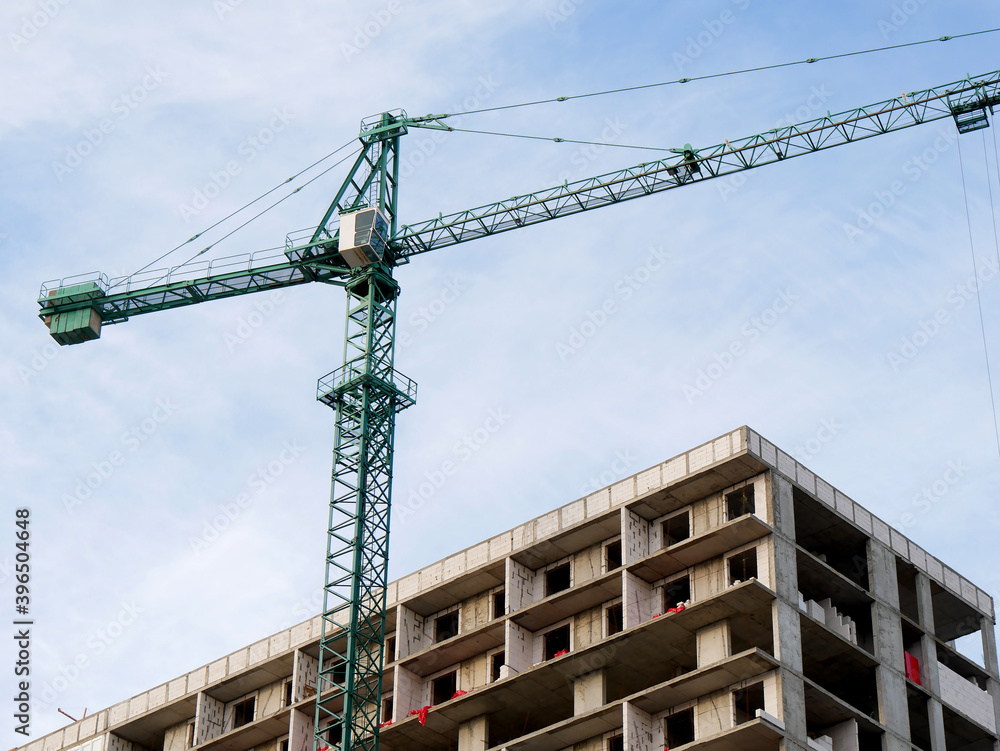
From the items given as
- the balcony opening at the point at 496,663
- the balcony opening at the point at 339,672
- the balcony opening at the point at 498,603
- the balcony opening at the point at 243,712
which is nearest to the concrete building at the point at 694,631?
the balcony opening at the point at 498,603

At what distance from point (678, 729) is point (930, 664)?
42.6 ft

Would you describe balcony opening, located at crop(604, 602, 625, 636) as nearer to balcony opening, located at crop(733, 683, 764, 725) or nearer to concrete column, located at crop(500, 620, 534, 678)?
concrete column, located at crop(500, 620, 534, 678)

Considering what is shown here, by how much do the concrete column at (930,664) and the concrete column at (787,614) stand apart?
27.7 feet

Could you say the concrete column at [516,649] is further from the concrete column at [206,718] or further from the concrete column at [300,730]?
the concrete column at [206,718]

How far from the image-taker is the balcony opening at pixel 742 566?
78.2m

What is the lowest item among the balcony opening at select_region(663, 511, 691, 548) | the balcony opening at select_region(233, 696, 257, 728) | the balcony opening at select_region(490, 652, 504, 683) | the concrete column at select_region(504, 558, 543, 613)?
the balcony opening at select_region(490, 652, 504, 683)

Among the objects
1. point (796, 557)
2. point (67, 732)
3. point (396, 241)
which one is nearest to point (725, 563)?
point (796, 557)

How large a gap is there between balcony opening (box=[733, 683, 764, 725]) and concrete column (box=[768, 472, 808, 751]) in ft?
4.59

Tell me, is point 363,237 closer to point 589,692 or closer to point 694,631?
point 589,692

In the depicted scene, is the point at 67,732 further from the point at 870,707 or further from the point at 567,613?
the point at 870,707

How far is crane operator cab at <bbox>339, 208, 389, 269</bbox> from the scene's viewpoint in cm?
9681

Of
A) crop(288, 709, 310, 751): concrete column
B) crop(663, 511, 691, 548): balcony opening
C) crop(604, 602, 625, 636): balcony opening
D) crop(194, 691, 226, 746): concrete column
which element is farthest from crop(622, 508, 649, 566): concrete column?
crop(194, 691, 226, 746): concrete column

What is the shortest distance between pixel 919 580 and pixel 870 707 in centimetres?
791

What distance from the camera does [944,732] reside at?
81.1 meters
